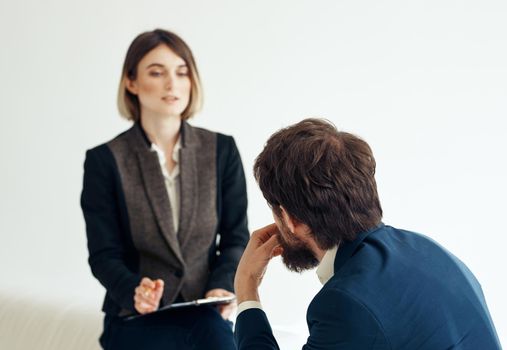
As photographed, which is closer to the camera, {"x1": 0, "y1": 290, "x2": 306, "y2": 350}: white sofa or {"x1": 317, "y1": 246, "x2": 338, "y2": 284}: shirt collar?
{"x1": 317, "y1": 246, "x2": 338, "y2": 284}: shirt collar

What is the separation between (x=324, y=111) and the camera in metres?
3.72

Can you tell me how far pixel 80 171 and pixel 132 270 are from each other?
143 cm

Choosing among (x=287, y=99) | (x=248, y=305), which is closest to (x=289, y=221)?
(x=248, y=305)

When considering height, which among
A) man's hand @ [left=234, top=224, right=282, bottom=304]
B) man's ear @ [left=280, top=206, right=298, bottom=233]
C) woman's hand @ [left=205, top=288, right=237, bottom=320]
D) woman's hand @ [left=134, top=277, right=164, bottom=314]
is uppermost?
man's ear @ [left=280, top=206, right=298, bottom=233]

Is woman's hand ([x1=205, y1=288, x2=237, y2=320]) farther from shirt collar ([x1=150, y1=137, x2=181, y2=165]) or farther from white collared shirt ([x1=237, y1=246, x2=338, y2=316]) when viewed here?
white collared shirt ([x1=237, y1=246, x2=338, y2=316])

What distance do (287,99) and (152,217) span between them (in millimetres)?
1425

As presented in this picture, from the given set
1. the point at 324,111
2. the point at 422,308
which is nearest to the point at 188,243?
the point at 422,308

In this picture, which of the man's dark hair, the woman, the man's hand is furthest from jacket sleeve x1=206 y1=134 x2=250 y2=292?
the man's dark hair

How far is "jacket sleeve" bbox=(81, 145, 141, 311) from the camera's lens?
2412mm

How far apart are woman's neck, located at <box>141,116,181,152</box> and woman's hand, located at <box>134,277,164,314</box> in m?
0.42

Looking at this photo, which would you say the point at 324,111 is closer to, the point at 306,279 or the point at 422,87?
the point at 422,87

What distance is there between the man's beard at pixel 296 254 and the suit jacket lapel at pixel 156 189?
0.55 meters

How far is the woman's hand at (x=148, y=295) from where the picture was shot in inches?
88.6

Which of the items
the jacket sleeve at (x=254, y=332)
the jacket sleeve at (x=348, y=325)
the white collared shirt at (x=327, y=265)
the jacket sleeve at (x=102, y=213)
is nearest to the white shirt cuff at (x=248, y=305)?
the jacket sleeve at (x=254, y=332)
